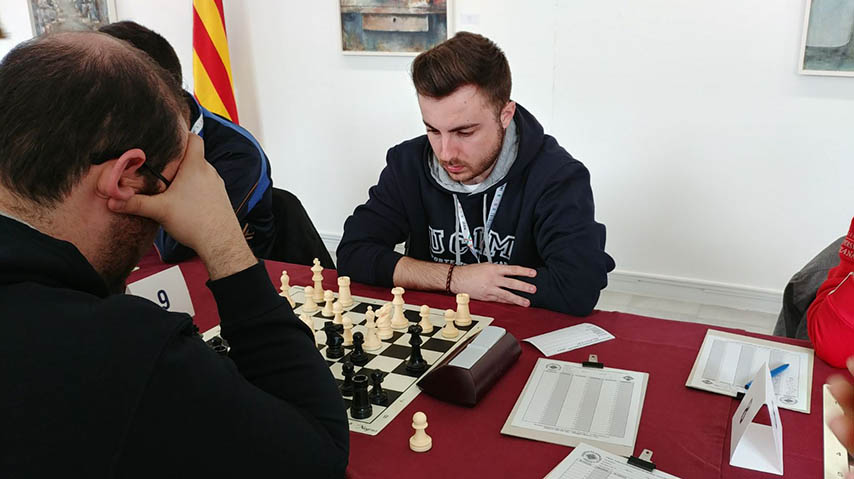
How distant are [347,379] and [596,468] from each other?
0.56 m

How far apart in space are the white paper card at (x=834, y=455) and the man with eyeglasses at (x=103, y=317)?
2.85 ft

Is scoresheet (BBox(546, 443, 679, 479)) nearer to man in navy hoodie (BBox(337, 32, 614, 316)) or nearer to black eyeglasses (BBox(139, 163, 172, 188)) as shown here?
man in navy hoodie (BBox(337, 32, 614, 316))

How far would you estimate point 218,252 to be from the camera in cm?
119

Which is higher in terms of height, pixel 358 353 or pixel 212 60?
pixel 212 60

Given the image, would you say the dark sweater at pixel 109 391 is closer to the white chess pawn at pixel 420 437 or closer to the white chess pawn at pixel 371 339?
the white chess pawn at pixel 420 437

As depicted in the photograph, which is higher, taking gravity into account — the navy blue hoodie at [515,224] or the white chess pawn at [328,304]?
the navy blue hoodie at [515,224]

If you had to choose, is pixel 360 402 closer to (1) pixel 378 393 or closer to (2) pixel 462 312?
(1) pixel 378 393

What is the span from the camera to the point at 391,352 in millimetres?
1694

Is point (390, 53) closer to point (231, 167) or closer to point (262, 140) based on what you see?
point (262, 140)

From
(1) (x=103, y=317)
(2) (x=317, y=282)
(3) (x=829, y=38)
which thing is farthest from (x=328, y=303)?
(3) (x=829, y=38)

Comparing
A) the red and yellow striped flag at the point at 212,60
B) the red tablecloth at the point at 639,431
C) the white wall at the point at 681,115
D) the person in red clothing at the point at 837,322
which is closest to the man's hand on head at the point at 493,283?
the red tablecloth at the point at 639,431

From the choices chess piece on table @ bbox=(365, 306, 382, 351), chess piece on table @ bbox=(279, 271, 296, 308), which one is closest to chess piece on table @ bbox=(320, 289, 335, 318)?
chess piece on table @ bbox=(279, 271, 296, 308)

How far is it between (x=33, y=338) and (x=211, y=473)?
0.99 ft

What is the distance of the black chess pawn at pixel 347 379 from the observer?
143cm
